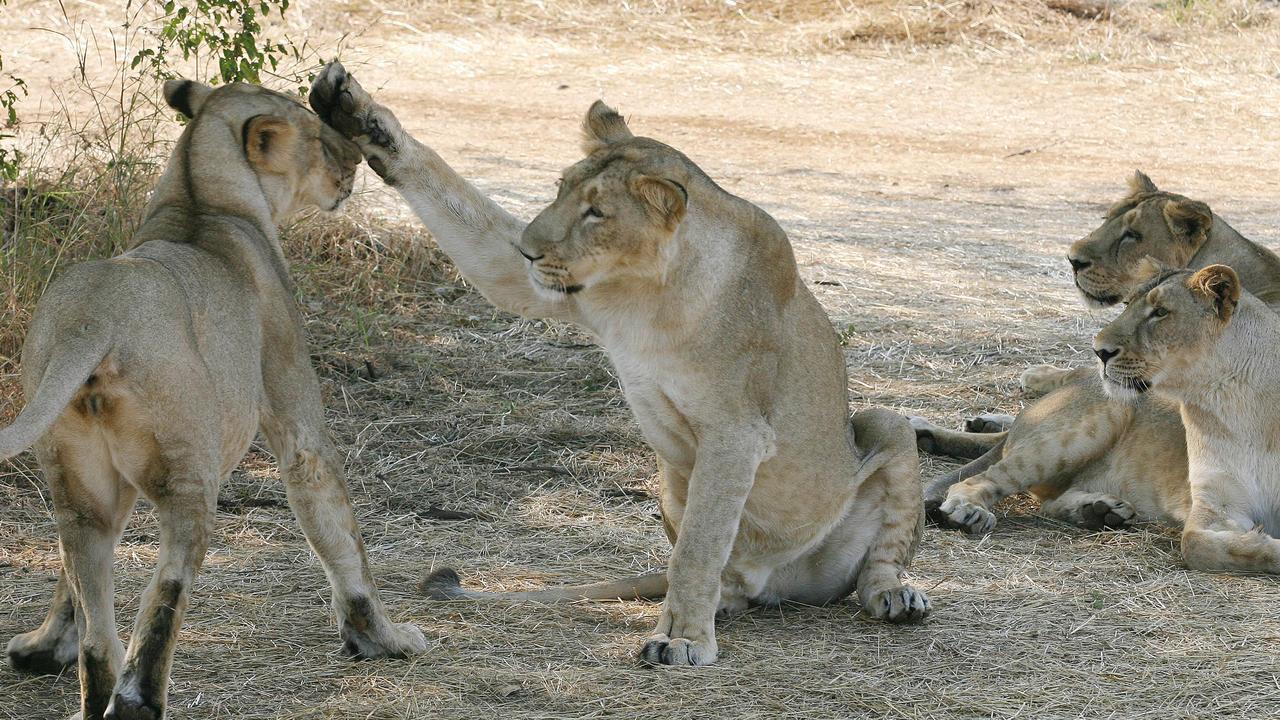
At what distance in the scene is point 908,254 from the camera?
9.81 meters

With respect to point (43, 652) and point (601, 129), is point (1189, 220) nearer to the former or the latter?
point (601, 129)

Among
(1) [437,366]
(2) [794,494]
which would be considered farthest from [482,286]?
(1) [437,366]

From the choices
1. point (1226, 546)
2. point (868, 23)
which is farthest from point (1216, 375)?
point (868, 23)

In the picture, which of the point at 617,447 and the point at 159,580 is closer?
the point at 159,580

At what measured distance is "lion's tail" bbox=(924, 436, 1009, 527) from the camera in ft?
18.9

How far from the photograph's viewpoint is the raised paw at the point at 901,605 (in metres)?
4.46

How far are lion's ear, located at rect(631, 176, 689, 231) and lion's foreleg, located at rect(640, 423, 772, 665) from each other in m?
0.60

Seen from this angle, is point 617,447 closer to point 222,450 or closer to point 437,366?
point 437,366

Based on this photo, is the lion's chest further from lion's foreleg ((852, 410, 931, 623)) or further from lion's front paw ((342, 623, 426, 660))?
lion's front paw ((342, 623, 426, 660))

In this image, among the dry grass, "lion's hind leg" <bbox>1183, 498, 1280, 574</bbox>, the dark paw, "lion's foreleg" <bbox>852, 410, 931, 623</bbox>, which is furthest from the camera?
the dry grass

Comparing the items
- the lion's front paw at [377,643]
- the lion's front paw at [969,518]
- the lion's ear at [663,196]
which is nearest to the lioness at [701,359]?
the lion's ear at [663,196]

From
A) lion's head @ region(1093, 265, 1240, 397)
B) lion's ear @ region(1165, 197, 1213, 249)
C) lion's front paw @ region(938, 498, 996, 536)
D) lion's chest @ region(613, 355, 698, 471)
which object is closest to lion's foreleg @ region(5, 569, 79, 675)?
lion's chest @ region(613, 355, 698, 471)

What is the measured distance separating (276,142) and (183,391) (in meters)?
1.14

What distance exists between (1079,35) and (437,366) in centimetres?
1155
